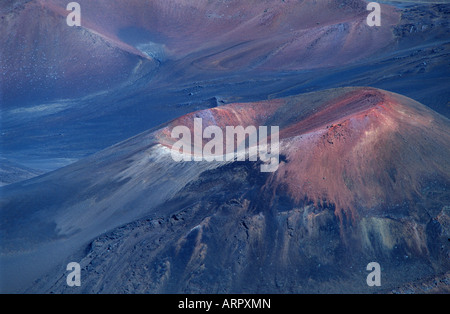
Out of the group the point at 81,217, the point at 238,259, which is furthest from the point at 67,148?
the point at 238,259

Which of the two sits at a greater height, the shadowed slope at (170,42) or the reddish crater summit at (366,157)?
the shadowed slope at (170,42)

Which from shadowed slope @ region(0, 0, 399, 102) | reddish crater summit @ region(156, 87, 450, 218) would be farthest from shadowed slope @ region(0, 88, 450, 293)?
shadowed slope @ region(0, 0, 399, 102)

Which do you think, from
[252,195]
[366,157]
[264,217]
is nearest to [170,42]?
[252,195]

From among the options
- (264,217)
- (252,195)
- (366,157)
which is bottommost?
(264,217)

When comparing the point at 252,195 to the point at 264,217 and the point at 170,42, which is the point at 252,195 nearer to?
the point at 264,217

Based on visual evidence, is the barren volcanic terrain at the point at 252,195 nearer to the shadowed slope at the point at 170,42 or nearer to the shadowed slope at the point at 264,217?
the shadowed slope at the point at 264,217

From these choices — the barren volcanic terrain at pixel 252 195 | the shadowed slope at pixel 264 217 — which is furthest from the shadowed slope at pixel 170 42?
the shadowed slope at pixel 264 217

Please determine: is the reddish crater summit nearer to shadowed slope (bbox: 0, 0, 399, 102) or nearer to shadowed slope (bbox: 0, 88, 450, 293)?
shadowed slope (bbox: 0, 88, 450, 293)

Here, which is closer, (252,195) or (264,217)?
(264,217)

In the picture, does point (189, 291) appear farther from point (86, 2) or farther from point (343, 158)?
point (86, 2)
